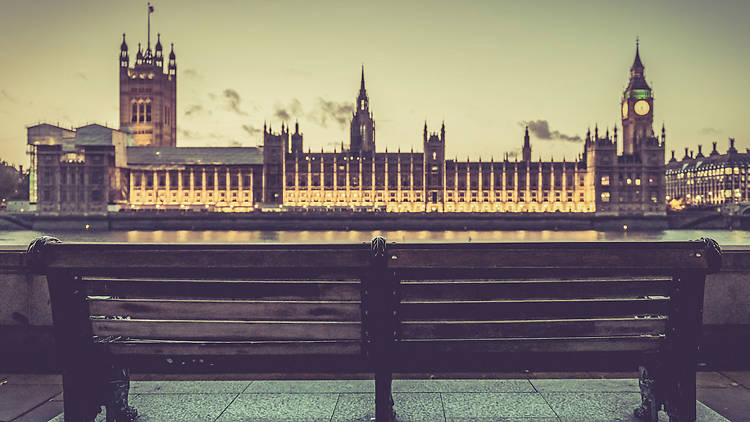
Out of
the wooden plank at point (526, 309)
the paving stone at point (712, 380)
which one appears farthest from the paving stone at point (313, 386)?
the paving stone at point (712, 380)

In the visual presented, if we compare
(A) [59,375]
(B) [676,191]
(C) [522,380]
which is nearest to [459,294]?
(C) [522,380]

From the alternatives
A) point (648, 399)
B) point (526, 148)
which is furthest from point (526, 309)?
point (526, 148)

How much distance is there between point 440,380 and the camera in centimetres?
346

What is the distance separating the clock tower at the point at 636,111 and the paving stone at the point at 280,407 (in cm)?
12260

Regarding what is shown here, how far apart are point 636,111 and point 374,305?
129m

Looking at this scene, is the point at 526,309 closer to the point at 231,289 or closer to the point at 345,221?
the point at 231,289

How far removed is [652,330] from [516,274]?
0.74 metres

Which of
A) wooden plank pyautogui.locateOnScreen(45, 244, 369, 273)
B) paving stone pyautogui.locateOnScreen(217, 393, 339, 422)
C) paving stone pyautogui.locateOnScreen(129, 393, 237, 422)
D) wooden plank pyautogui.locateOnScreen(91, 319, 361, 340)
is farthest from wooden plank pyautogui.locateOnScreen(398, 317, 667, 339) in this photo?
paving stone pyautogui.locateOnScreen(129, 393, 237, 422)

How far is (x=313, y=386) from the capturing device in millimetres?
3334

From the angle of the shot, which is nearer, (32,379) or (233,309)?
(233,309)

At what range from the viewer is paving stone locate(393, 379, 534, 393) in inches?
128

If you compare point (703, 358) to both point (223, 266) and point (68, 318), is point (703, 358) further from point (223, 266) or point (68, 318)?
point (68, 318)

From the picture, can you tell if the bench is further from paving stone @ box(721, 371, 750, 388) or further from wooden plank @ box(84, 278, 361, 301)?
paving stone @ box(721, 371, 750, 388)

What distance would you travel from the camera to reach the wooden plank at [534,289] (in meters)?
2.54
